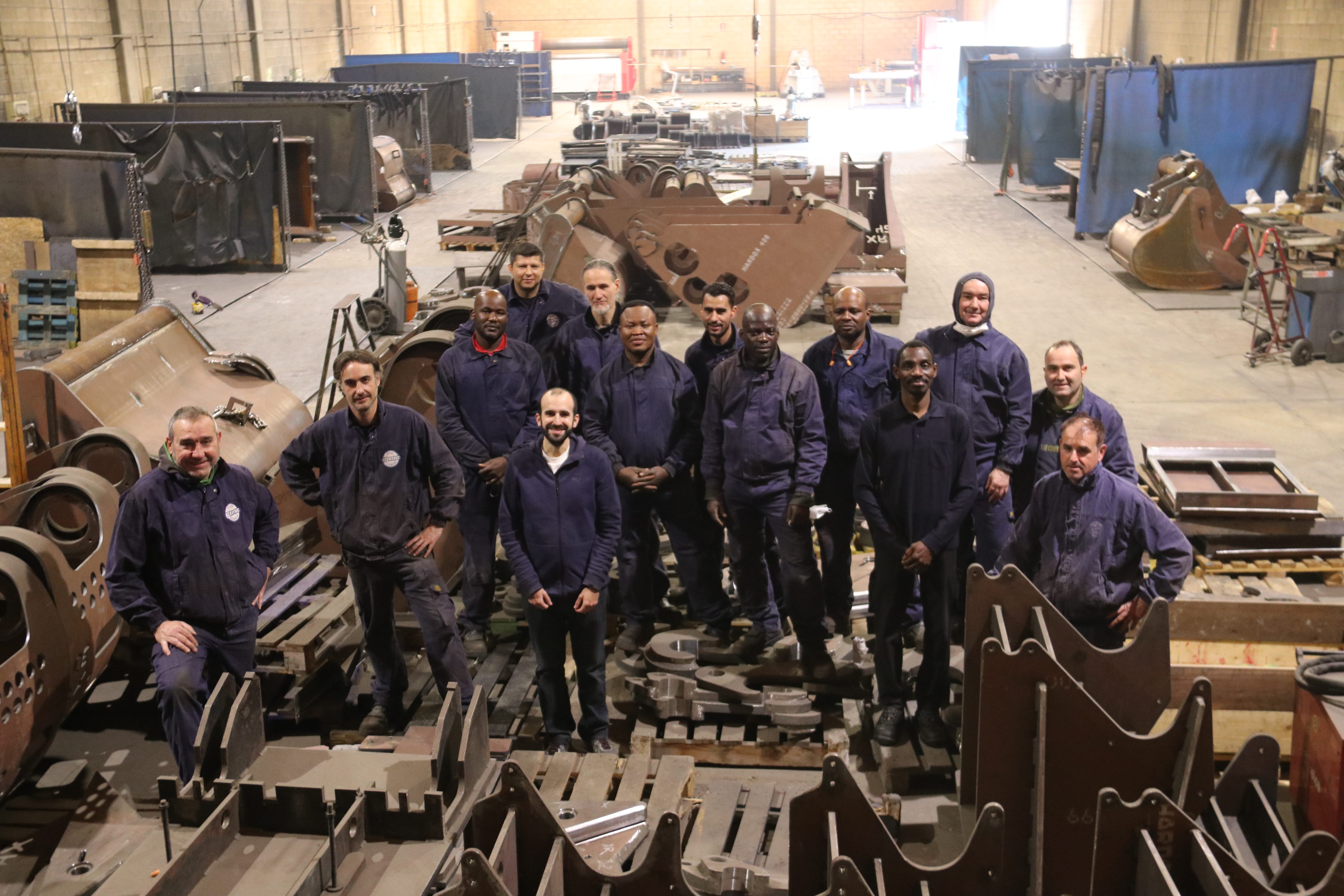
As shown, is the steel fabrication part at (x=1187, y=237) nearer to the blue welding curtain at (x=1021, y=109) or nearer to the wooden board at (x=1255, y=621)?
the blue welding curtain at (x=1021, y=109)

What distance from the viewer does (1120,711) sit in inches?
179

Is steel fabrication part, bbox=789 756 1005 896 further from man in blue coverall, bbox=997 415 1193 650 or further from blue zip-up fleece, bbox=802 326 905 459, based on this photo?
blue zip-up fleece, bbox=802 326 905 459

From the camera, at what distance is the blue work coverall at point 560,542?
5250 millimetres

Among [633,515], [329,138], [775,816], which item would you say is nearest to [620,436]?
[633,515]

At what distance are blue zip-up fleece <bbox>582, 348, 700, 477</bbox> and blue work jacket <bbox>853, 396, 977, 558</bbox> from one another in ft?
3.27

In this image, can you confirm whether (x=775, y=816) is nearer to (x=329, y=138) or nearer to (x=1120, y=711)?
(x=1120, y=711)

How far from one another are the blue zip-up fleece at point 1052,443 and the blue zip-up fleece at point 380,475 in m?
2.68

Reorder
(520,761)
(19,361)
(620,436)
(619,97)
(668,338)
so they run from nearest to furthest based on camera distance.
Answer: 1. (520,761)
2. (620,436)
3. (19,361)
4. (668,338)
5. (619,97)

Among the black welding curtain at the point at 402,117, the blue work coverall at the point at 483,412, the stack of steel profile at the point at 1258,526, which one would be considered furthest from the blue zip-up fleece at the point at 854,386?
the black welding curtain at the point at 402,117

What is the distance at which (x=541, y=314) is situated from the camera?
6984 millimetres

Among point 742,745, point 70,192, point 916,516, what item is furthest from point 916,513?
point 70,192

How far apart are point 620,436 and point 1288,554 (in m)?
3.57

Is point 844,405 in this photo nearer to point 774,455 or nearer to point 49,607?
point 774,455

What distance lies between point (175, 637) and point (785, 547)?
2.63m
